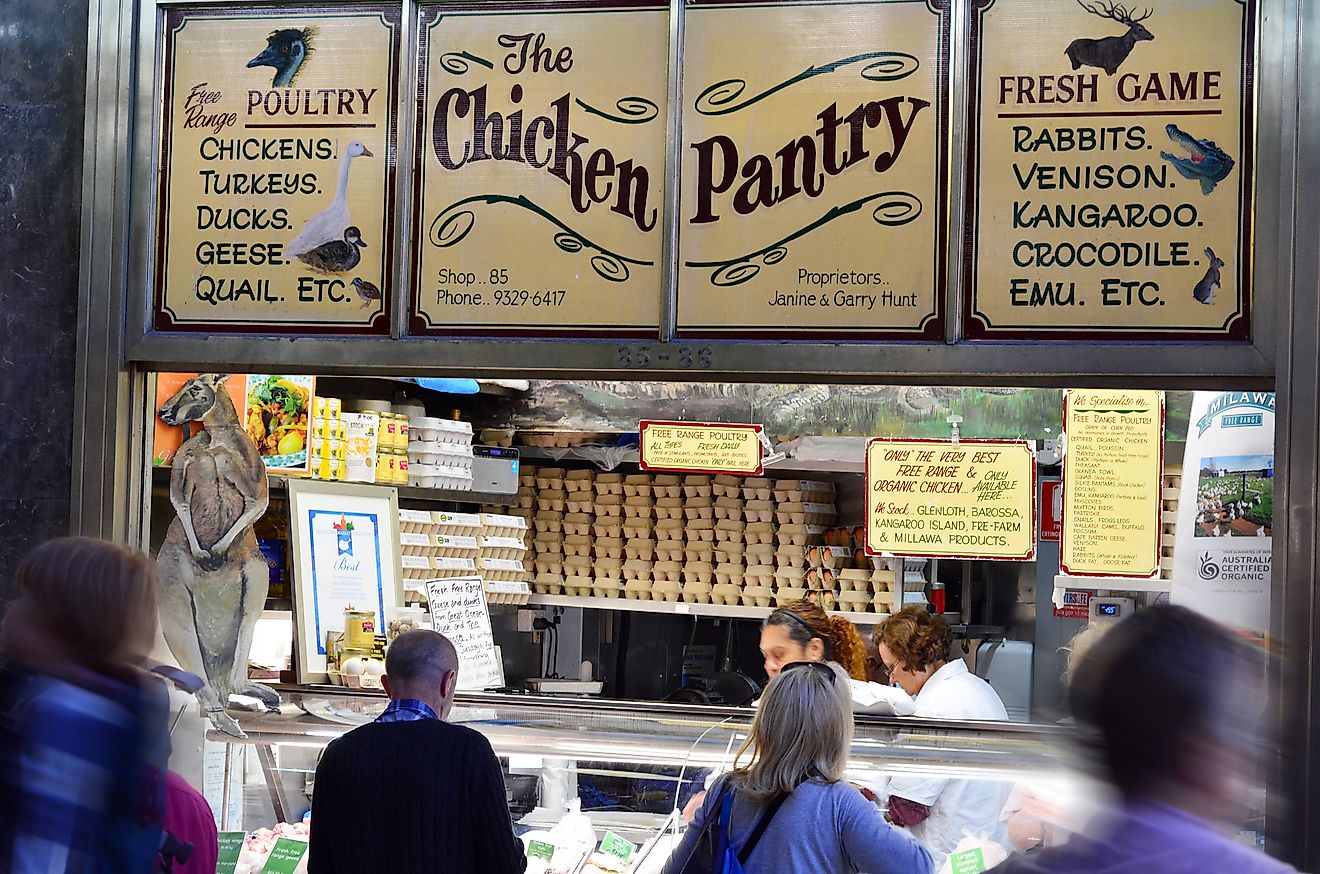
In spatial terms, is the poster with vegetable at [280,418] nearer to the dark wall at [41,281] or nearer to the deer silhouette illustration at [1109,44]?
the dark wall at [41,281]

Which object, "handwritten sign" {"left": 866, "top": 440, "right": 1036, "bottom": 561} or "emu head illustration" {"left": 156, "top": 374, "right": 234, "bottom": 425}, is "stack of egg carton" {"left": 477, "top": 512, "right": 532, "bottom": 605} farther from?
"emu head illustration" {"left": 156, "top": 374, "right": 234, "bottom": 425}

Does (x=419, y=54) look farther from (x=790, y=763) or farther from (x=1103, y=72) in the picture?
(x=790, y=763)

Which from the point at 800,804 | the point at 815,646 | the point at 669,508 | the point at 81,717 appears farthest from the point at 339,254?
the point at 669,508

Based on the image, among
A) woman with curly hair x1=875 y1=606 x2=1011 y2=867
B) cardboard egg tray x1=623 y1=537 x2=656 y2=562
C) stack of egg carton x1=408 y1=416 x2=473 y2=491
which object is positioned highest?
stack of egg carton x1=408 y1=416 x2=473 y2=491

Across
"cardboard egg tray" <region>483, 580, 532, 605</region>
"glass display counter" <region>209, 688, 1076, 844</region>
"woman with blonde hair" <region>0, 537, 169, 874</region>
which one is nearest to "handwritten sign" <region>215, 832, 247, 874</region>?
"glass display counter" <region>209, 688, 1076, 844</region>

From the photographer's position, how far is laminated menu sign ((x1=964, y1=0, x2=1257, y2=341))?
130 inches

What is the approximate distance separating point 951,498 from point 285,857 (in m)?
3.63

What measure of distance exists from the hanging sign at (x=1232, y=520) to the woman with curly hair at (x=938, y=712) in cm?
74

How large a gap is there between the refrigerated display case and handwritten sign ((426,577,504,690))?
1136 mm

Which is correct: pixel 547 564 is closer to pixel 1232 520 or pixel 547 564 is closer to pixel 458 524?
pixel 458 524

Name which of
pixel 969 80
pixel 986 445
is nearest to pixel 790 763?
pixel 969 80

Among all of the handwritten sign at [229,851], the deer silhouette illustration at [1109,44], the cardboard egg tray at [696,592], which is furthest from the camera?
the cardboard egg tray at [696,592]

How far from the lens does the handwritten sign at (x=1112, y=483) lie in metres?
5.80

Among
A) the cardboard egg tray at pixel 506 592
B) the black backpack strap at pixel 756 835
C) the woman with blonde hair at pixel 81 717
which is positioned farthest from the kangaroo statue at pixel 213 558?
the cardboard egg tray at pixel 506 592
